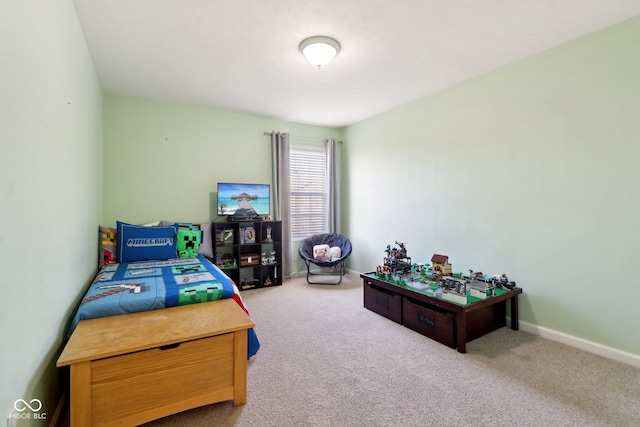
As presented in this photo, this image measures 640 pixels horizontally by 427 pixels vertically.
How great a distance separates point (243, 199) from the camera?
4258 millimetres

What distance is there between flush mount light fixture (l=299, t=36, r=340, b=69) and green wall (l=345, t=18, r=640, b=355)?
1697 millimetres

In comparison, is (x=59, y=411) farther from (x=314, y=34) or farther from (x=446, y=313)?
(x=314, y=34)

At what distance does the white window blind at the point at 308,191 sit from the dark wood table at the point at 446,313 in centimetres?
213

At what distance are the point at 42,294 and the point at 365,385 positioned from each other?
1.90 m

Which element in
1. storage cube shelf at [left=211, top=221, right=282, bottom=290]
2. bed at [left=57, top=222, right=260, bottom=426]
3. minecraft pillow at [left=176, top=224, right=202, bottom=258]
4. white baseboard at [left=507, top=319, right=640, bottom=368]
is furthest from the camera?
storage cube shelf at [left=211, top=221, right=282, bottom=290]

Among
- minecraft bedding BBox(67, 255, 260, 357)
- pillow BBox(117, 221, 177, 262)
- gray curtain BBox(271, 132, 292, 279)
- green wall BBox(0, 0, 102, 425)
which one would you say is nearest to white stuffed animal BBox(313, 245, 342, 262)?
gray curtain BBox(271, 132, 292, 279)

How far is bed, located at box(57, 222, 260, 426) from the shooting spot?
1.44 meters

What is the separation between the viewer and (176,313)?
1946mm

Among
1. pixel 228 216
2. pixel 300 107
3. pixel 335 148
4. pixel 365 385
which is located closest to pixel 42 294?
pixel 365 385

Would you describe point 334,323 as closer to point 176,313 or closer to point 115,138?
point 176,313

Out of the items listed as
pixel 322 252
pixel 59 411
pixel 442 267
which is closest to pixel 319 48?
pixel 442 267

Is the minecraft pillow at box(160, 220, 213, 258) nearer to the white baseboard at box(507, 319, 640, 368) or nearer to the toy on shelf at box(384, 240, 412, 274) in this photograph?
the toy on shelf at box(384, 240, 412, 274)

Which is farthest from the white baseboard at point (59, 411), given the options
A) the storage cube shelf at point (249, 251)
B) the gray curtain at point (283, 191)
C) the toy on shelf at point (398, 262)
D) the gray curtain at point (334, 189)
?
the gray curtain at point (334, 189)

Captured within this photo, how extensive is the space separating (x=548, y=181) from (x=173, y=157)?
4270 mm
